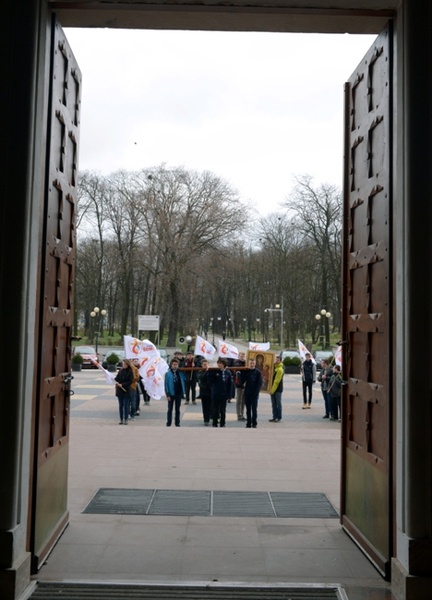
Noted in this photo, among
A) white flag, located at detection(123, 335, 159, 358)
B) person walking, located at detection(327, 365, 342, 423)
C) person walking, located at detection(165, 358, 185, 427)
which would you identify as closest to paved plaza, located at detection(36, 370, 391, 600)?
person walking, located at detection(165, 358, 185, 427)

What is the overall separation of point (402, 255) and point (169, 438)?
730cm

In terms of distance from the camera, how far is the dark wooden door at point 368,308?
4.50 meters

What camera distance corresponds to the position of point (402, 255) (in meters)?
4.18

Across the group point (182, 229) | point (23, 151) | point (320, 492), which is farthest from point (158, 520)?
point (182, 229)

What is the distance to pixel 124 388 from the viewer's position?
14.6 metres

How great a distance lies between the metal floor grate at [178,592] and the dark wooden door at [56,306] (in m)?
0.37

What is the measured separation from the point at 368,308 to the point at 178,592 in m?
2.58

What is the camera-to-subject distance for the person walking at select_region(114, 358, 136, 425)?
570 inches

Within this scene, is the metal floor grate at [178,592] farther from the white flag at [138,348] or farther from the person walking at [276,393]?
the white flag at [138,348]

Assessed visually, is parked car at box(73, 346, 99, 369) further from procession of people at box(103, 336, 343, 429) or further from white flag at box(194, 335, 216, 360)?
procession of people at box(103, 336, 343, 429)

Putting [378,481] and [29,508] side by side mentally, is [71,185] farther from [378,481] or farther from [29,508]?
[378,481]

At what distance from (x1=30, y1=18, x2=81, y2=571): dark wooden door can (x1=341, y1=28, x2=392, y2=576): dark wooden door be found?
2525 mm

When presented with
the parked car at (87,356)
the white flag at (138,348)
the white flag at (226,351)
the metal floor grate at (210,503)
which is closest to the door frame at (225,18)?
the metal floor grate at (210,503)

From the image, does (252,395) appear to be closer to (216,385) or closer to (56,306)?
(216,385)
